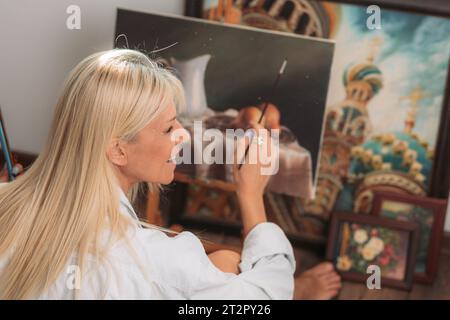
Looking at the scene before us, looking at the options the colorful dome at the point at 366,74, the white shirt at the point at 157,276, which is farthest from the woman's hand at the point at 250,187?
the colorful dome at the point at 366,74

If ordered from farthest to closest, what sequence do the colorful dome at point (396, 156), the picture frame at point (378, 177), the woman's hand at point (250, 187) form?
the colorful dome at point (396, 156) → the picture frame at point (378, 177) → the woman's hand at point (250, 187)

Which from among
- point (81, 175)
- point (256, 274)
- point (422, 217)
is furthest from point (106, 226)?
point (422, 217)

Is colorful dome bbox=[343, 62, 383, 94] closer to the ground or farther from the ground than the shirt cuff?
farther from the ground

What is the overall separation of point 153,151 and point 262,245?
245mm

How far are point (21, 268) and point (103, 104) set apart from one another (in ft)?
0.97

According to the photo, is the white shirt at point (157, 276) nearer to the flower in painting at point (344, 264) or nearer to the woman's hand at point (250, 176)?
the woman's hand at point (250, 176)

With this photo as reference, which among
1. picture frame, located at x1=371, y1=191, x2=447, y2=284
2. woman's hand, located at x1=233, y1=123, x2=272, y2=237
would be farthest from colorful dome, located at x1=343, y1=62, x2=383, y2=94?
woman's hand, located at x1=233, y1=123, x2=272, y2=237

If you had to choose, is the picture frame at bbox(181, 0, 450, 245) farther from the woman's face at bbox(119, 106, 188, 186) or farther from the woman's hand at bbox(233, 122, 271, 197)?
the woman's face at bbox(119, 106, 188, 186)

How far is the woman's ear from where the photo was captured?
1170 millimetres

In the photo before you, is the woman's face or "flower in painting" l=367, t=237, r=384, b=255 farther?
"flower in painting" l=367, t=237, r=384, b=255

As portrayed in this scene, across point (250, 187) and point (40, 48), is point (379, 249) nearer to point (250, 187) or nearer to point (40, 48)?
point (250, 187)

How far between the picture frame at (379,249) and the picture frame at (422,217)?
0.14 ft

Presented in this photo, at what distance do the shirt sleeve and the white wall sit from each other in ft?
4.34

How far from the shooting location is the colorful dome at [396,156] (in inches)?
91.4
